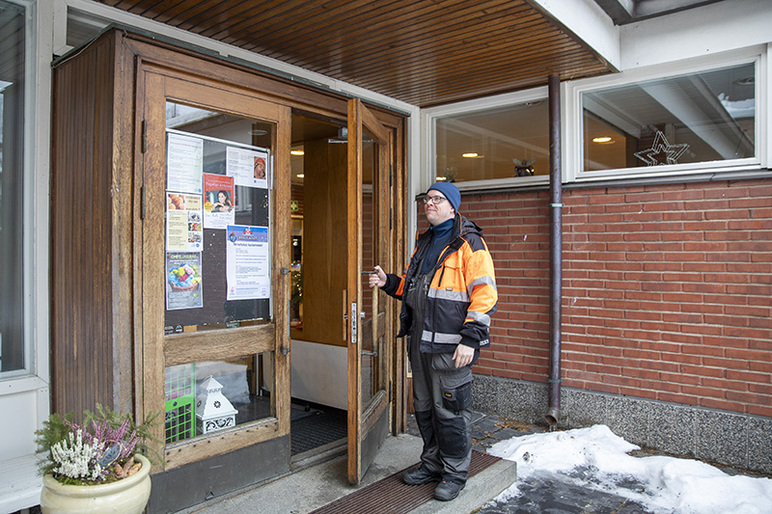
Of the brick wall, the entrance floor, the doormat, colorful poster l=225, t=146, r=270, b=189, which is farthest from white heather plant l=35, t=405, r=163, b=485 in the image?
the brick wall

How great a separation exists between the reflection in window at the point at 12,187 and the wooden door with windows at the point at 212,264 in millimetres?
871

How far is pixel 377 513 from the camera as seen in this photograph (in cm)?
Result: 345

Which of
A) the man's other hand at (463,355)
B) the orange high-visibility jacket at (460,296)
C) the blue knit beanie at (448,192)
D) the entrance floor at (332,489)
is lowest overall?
the entrance floor at (332,489)

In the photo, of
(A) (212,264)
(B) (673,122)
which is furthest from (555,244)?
(A) (212,264)

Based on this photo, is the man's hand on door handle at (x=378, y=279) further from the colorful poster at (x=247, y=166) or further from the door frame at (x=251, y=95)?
the colorful poster at (x=247, y=166)

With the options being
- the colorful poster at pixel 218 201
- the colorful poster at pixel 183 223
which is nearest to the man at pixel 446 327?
the colorful poster at pixel 218 201

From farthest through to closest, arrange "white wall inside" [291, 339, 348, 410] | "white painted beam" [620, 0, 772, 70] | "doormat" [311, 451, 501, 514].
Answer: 1. "white wall inside" [291, 339, 348, 410]
2. "white painted beam" [620, 0, 772, 70]
3. "doormat" [311, 451, 501, 514]

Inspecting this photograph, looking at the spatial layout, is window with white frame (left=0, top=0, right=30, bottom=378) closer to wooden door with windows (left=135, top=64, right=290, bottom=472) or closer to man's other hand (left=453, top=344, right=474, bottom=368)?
wooden door with windows (left=135, top=64, right=290, bottom=472)

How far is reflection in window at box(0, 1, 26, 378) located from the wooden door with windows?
0.87 m

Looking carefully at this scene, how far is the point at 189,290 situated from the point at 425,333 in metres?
1.48

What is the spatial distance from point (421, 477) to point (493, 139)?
363 centimetres

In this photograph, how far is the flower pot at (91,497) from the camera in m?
2.46

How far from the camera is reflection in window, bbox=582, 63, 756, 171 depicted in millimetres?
4699

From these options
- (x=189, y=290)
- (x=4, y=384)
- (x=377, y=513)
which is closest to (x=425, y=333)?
(x=377, y=513)
